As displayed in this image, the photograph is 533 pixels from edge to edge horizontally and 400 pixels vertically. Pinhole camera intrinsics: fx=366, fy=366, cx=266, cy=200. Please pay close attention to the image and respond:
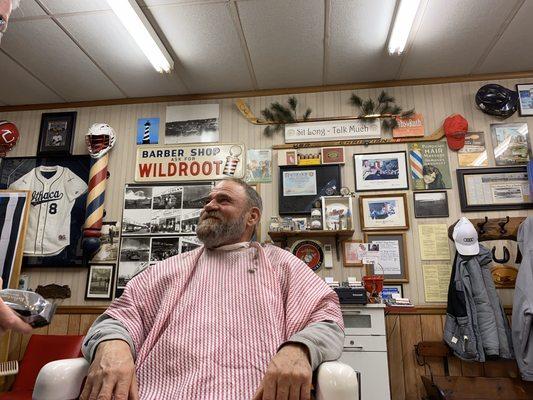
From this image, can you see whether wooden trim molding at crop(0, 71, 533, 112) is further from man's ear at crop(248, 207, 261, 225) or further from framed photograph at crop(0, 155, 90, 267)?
man's ear at crop(248, 207, 261, 225)

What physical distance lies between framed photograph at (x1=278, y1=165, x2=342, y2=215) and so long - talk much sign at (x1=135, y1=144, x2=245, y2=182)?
1.42 feet

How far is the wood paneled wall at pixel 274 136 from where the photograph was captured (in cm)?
305

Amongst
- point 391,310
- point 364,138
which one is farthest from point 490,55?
point 391,310

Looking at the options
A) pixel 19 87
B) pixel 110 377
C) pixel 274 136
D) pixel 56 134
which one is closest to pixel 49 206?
pixel 56 134

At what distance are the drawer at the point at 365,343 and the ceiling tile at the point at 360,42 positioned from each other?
7.05 feet

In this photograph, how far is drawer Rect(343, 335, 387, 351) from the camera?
2.42 metres

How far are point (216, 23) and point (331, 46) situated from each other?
897 mm

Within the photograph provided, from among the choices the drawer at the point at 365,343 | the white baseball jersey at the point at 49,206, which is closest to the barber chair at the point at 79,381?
the drawer at the point at 365,343

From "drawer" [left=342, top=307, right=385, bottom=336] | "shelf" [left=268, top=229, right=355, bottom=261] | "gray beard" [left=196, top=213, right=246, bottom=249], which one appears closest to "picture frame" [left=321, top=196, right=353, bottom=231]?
"shelf" [left=268, top=229, right=355, bottom=261]

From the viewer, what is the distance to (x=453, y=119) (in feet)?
10.3

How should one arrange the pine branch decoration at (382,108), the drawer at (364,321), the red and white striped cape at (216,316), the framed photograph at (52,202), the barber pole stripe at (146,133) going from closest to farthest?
the red and white striped cape at (216,316)
the drawer at (364,321)
the pine branch decoration at (382,108)
the framed photograph at (52,202)
the barber pole stripe at (146,133)

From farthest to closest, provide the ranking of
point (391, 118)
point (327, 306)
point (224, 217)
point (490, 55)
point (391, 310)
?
point (391, 118), point (490, 55), point (391, 310), point (224, 217), point (327, 306)

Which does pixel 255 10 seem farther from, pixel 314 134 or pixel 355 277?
pixel 355 277

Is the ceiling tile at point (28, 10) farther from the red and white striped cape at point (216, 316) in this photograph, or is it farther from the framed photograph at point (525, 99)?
the framed photograph at point (525, 99)
